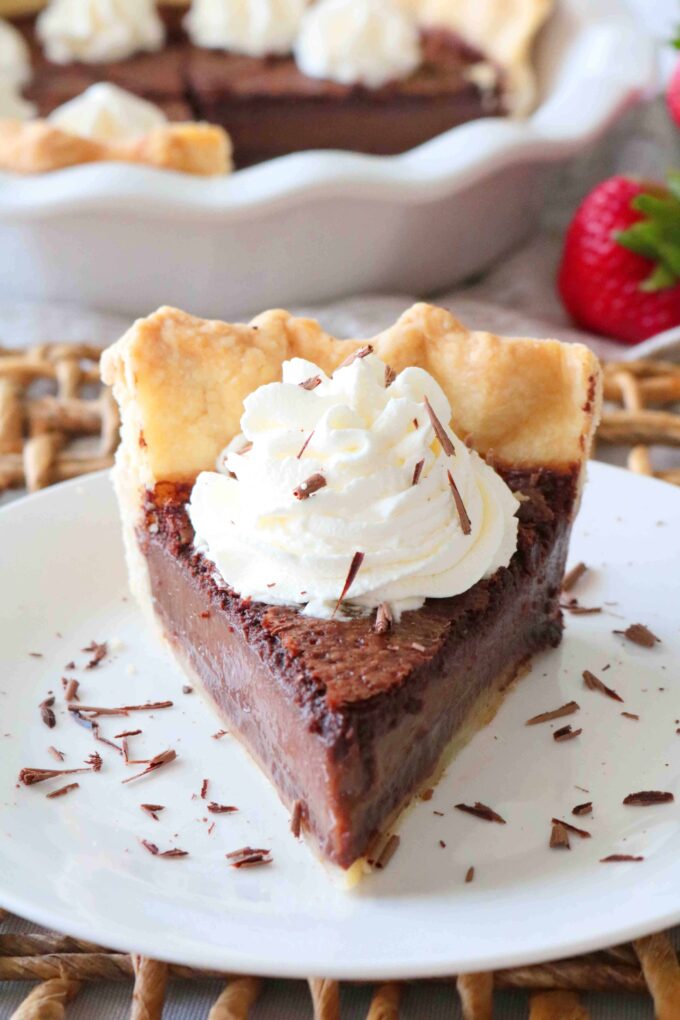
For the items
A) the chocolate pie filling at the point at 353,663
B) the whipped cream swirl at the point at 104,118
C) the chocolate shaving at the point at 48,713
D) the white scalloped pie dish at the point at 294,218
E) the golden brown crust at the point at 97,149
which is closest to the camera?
the chocolate pie filling at the point at 353,663

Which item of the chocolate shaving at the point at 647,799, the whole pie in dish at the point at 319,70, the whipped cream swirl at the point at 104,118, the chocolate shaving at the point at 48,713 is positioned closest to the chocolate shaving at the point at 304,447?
the chocolate shaving at the point at 48,713

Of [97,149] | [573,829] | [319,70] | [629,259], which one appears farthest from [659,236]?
[573,829]

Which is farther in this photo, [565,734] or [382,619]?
[565,734]

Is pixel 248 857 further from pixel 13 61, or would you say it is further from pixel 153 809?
pixel 13 61

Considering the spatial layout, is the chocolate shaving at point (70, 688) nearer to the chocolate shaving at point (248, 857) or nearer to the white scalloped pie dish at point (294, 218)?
the chocolate shaving at point (248, 857)

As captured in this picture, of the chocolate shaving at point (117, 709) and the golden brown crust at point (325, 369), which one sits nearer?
the chocolate shaving at point (117, 709)

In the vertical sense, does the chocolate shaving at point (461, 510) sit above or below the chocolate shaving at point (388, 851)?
above
